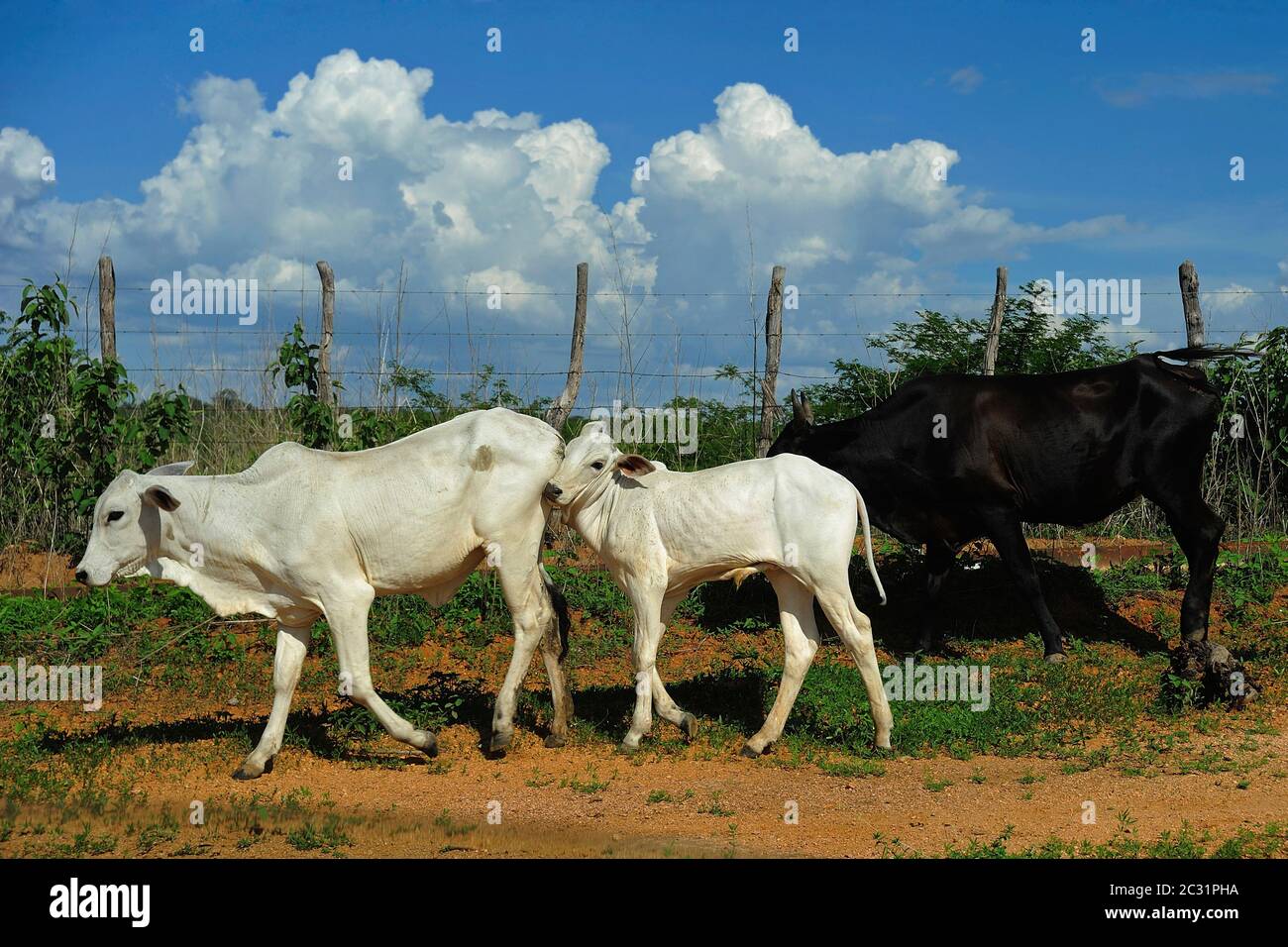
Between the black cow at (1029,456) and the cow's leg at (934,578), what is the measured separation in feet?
0.03

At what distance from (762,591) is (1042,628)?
2.66 meters

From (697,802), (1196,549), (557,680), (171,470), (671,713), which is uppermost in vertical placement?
(171,470)

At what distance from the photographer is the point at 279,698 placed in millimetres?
7262

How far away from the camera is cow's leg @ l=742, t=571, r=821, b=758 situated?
7711 millimetres

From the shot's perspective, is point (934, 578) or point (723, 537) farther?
point (934, 578)

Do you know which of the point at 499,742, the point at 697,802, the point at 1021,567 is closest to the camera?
the point at 697,802

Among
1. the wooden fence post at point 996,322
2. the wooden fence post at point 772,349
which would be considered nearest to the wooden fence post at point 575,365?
the wooden fence post at point 772,349

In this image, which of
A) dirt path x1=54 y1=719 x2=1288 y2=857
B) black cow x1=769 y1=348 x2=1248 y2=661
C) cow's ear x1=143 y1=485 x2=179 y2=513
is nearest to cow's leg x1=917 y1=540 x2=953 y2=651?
black cow x1=769 y1=348 x2=1248 y2=661

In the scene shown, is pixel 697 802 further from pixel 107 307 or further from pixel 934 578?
pixel 107 307

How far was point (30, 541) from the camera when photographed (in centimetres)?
1220

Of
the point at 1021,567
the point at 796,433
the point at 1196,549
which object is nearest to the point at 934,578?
the point at 1021,567

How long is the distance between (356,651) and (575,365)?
7017mm

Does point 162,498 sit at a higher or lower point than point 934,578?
higher

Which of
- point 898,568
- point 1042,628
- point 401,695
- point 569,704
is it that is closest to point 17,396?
point 401,695
